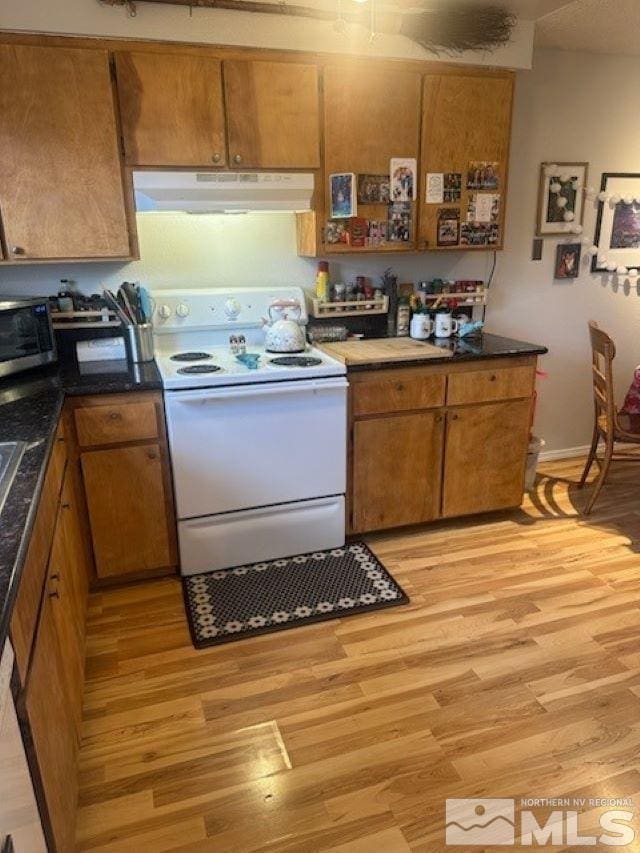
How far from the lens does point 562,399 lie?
12.4ft

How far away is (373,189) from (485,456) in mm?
1354

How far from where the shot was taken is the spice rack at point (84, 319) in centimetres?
260

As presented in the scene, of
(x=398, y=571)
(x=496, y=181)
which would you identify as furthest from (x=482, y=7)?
(x=398, y=571)

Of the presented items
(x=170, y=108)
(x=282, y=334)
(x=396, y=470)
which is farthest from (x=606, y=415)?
(x=170, y=108)

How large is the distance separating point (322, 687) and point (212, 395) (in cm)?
113

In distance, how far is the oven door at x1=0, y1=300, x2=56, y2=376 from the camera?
2244 mm

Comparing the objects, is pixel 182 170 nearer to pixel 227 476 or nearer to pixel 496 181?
pixel 227 476

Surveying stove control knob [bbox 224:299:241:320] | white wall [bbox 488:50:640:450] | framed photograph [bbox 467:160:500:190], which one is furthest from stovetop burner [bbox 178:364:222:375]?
white wall [bbox 488:50:640:450]

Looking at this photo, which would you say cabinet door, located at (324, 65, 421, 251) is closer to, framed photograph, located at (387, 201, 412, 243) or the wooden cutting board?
framed photograph, located at (387, 201, 412, 243)

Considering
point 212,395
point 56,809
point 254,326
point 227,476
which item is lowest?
point 56,809

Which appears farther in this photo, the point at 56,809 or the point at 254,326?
the point at 254,326

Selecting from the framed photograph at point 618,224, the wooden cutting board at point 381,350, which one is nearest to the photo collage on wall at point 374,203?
the wooden cutting board at point 381,350

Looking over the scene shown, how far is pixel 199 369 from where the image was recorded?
2418mm

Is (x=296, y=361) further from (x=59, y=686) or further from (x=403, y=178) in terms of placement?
(x=59, y=686)
